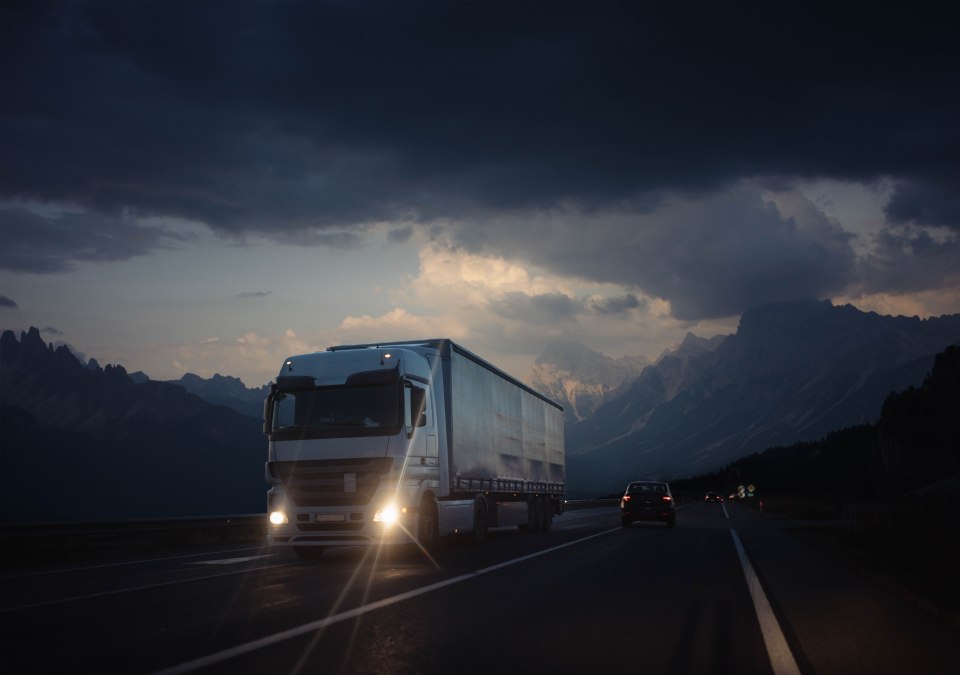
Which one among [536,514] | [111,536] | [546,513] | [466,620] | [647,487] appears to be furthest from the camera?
[647,487]

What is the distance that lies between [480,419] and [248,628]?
13.2 m

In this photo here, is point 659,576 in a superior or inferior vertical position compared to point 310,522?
inferior

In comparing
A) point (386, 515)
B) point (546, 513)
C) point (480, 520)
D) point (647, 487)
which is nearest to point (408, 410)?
point (386, 515)

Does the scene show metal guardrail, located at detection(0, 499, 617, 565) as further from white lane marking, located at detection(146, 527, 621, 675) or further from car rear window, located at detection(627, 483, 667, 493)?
car rear window, located at detection(627, 483, 667, 493)

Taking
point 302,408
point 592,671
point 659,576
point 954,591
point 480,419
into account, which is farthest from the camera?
point 480,419

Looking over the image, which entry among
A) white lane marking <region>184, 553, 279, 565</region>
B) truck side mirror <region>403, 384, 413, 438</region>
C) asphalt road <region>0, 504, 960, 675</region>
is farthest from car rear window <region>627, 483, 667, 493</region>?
truck side mirror <region>403, 384, 413, 438</region>

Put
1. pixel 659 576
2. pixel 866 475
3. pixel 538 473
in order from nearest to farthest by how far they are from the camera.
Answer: pixel 659 576 < pixel 538 473 < pixel 866 475

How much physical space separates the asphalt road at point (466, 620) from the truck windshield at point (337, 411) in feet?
7.69

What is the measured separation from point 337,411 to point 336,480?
4.27ft

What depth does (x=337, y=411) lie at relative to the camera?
1638 cm

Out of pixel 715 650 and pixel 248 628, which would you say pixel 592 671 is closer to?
pixel 715 650

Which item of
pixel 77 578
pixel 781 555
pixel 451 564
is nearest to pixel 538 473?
pixel 781 555

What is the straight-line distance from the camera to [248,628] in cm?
847

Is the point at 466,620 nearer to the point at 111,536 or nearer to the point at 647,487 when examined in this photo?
the point at 111,536
